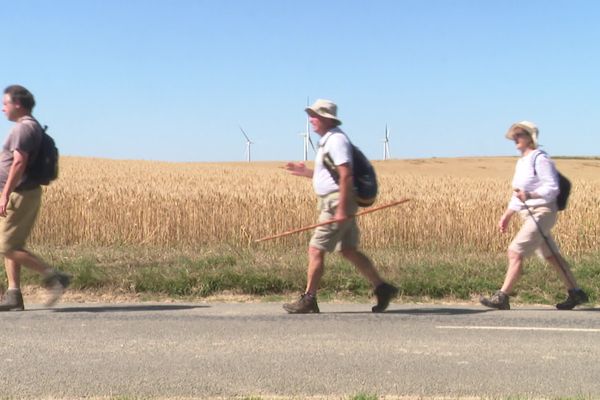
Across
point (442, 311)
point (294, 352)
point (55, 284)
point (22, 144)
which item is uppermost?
point (22, 144)

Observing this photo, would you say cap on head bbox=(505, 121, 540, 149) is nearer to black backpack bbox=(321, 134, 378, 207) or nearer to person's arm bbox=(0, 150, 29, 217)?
black backpack bbox=(321, 134, 378, 207)

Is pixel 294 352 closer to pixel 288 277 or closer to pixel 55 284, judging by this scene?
pixel 55 284

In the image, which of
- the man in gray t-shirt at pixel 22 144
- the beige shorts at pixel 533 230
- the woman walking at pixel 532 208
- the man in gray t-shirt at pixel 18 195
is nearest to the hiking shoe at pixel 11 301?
the man in gray t-shirt at pixel 18 195

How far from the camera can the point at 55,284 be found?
675 cm

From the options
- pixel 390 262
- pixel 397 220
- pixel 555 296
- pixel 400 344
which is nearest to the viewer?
pixel 400 344

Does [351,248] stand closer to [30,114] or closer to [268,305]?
[268,305]

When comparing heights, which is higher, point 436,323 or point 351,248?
point 351,248

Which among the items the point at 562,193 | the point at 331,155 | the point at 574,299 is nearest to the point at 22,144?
the point at 331,155

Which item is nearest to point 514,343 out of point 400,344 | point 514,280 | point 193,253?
point 400,344

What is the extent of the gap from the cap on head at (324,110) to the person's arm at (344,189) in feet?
1.44

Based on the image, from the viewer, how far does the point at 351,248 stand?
6.65 metres

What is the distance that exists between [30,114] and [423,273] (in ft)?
13.5

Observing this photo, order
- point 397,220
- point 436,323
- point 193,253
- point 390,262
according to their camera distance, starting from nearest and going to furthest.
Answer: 1. point 436,323
2. point 390,262
3. point 193,253
4. point 397,220

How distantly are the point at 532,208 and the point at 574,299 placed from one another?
885mm
